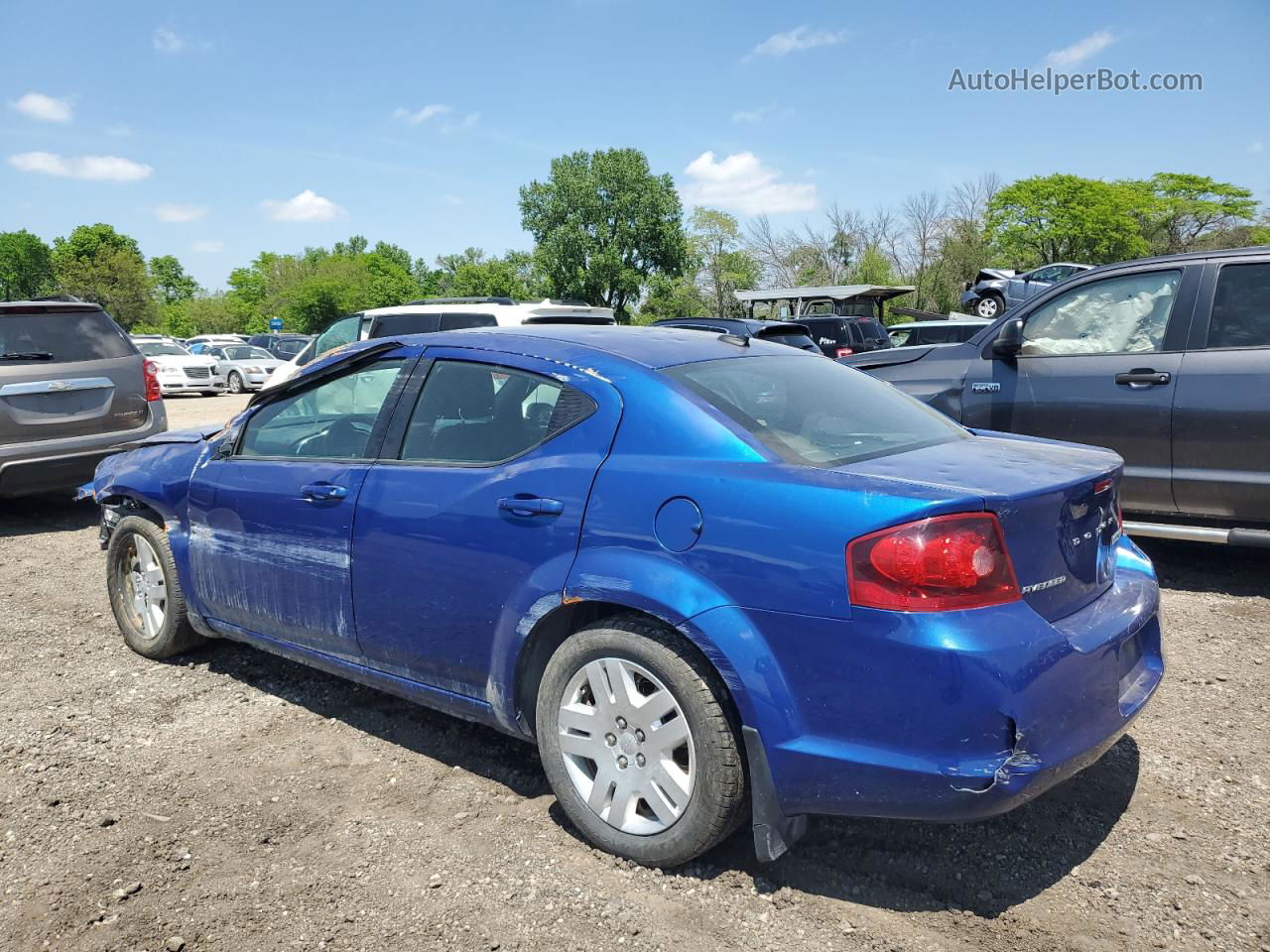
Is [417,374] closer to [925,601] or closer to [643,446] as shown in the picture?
[643,446]

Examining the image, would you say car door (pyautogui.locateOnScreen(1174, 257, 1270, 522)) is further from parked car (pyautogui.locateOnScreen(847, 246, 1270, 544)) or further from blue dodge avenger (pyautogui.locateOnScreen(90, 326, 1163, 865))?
blue dodge avenger (pyautogui.locateOnScreen(90, 326, 1163, 865))

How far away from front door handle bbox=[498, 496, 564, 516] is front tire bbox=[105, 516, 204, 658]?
85.3 inches

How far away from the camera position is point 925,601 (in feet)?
7.89

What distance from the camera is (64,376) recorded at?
786cm

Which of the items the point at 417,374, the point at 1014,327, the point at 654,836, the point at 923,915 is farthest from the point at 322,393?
the point at 1014,327

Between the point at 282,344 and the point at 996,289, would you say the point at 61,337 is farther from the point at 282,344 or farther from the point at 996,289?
the point at 282,344

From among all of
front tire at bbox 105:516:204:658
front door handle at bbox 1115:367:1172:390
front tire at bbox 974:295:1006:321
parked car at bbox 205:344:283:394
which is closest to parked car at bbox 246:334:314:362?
parked car at bbox 205:344:283:394

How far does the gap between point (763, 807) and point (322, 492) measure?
1998 mm

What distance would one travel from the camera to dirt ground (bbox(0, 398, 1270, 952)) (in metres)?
2.59

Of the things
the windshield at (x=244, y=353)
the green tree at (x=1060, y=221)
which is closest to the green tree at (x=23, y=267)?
the windshield at (x=244, y=353)

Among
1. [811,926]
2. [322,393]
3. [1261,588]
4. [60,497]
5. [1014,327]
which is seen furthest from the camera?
[60,497]

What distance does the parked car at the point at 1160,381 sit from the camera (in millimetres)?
5258

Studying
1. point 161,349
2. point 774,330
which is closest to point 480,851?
point 774,330

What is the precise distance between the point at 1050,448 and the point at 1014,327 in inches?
122
